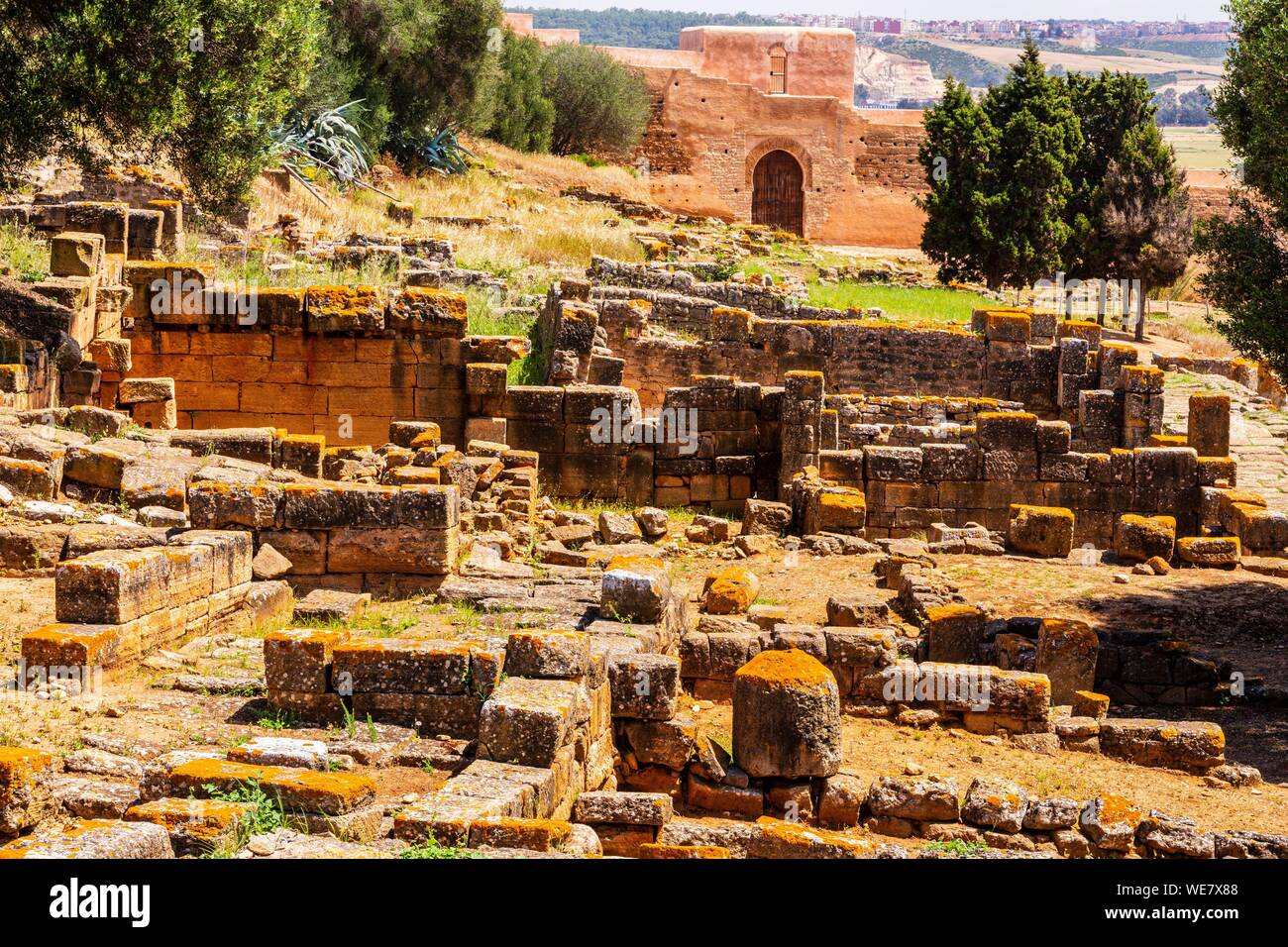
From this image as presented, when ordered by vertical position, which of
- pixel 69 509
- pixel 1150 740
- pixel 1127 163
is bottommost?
pixel 1150 740

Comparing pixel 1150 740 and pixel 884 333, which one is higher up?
pixel 884 333

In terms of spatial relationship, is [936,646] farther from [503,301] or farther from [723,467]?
[503,301]

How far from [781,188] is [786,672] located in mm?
46270

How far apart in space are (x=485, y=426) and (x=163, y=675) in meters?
9.00

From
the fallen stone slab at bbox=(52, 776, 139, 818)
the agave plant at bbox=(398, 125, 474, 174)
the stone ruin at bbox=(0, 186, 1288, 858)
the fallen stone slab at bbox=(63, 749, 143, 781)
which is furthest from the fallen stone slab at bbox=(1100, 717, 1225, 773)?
the agave plant at bbox=(398, 125, 474, 174)

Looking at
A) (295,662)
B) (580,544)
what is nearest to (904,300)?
(580,544)

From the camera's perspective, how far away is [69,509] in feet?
41.5

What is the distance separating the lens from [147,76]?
18125 mm

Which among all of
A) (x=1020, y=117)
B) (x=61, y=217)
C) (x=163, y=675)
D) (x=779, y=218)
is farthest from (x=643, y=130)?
(x=163, y=675)

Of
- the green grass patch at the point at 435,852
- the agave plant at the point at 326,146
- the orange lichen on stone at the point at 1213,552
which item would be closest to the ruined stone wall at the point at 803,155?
the agave plant at the point at 326,146

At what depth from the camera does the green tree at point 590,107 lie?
171ft

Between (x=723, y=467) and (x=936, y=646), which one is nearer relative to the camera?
(x=936, y=646)

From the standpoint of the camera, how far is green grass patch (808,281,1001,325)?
31.5 metres

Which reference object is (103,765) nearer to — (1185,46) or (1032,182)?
(1032,182)
